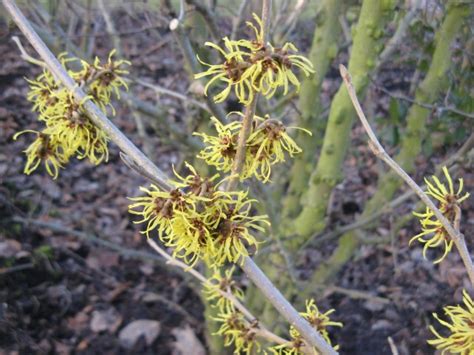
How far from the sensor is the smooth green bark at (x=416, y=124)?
5.54ft

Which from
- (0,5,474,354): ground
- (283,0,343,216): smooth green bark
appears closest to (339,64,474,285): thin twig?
(283,0,343,216): smooth green bark

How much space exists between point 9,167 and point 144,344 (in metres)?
1.26

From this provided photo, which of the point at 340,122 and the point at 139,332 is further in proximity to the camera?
the point at 139,332

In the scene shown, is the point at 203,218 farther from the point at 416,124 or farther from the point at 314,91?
the point at 416,124

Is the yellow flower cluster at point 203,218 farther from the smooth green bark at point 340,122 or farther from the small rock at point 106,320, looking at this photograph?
the small rock at point 106,320

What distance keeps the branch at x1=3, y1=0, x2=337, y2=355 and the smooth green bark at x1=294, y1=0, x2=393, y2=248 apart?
879mm

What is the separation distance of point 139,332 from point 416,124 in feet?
4.76

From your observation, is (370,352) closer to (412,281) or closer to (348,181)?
(412,281)

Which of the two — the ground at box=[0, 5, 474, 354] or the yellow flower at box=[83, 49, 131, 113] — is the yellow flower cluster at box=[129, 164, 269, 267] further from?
the ground at box=[0, 5, 474, 354]

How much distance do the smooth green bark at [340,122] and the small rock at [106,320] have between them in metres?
0.98

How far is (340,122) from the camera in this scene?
165 cm

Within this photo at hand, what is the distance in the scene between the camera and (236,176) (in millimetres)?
731

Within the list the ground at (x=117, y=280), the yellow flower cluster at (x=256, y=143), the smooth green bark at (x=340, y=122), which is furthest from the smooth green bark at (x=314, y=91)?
the yellow flower cluster at (x=256, y=143)

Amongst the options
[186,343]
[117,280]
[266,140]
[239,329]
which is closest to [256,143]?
[266,140]
